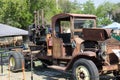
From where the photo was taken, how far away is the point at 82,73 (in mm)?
9414

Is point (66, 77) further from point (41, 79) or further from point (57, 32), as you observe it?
point (57, 32)

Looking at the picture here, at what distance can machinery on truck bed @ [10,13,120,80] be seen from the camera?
9.35 m

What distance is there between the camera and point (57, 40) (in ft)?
36.0

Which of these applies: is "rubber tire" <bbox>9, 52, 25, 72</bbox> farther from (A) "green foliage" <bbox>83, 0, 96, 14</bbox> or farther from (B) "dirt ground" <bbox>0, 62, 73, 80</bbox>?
(A) "green foliage" <bbox>83, 0, 96, 14</bbox>

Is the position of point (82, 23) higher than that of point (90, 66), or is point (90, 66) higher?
point (82, 23)

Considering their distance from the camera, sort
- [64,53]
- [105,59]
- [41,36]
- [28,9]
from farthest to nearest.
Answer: [28,9] < [41,36] < [64,53] < [105,59]

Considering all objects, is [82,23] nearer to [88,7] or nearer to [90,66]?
[90,66]

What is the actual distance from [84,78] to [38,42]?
3.87 metres

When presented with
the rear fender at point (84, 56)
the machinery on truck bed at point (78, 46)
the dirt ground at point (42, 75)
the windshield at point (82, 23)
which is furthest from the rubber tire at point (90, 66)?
the windshield at point (82, 23)

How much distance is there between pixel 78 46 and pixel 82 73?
3.60ft

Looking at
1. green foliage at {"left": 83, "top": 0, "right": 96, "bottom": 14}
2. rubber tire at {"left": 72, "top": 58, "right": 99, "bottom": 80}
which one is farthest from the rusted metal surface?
green foliage at {"left": 83, "top": 0, "right": 96, "bottom": 14}

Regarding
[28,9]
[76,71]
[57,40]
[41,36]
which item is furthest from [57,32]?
[28,9]

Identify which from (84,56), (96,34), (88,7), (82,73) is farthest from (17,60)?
(88,7)

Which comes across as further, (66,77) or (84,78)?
(66,77)
